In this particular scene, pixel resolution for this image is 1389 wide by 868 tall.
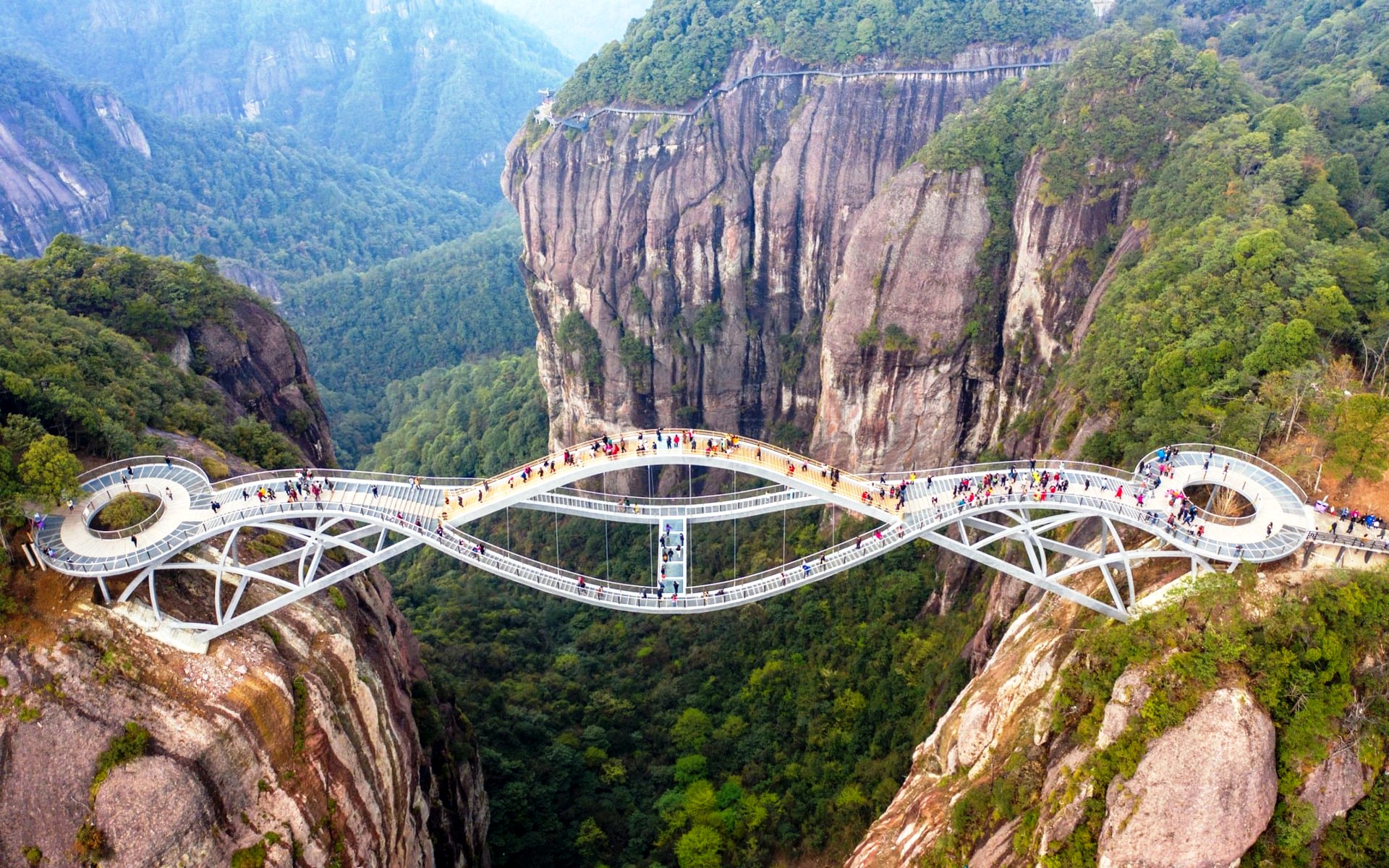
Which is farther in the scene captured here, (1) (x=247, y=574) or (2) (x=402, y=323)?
(2) (x=402, y=323)

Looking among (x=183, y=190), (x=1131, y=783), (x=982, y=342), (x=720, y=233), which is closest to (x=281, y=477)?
(x=1131, y=783)

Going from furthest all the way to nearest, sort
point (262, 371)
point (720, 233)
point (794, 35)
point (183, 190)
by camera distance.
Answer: point (183, 190)
point (720, 233)
point (794, 35)
point (262, 371)

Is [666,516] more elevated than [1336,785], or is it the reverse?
[1336,785]

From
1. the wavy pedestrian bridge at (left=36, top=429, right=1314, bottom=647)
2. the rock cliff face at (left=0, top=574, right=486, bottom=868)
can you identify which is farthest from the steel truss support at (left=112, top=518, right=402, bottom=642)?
the rock cliff face at (left=0, top=574, right=486, bottom=868)

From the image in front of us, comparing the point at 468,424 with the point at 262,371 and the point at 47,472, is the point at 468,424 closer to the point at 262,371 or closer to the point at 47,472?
the point at 262,371

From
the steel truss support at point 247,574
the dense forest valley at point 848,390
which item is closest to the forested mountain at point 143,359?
the dense forest valley at point 848,390

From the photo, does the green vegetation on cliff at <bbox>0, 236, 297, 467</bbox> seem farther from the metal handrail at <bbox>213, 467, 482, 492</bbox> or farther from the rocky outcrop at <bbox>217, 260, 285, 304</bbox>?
the rocky outcrop at <bbox>217, 260, 285, 304</bbox>

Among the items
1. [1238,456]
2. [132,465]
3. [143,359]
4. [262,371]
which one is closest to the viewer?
[1238,456]

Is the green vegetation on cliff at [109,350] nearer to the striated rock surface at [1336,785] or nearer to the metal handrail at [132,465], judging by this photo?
the metal handrail at [132,465]
